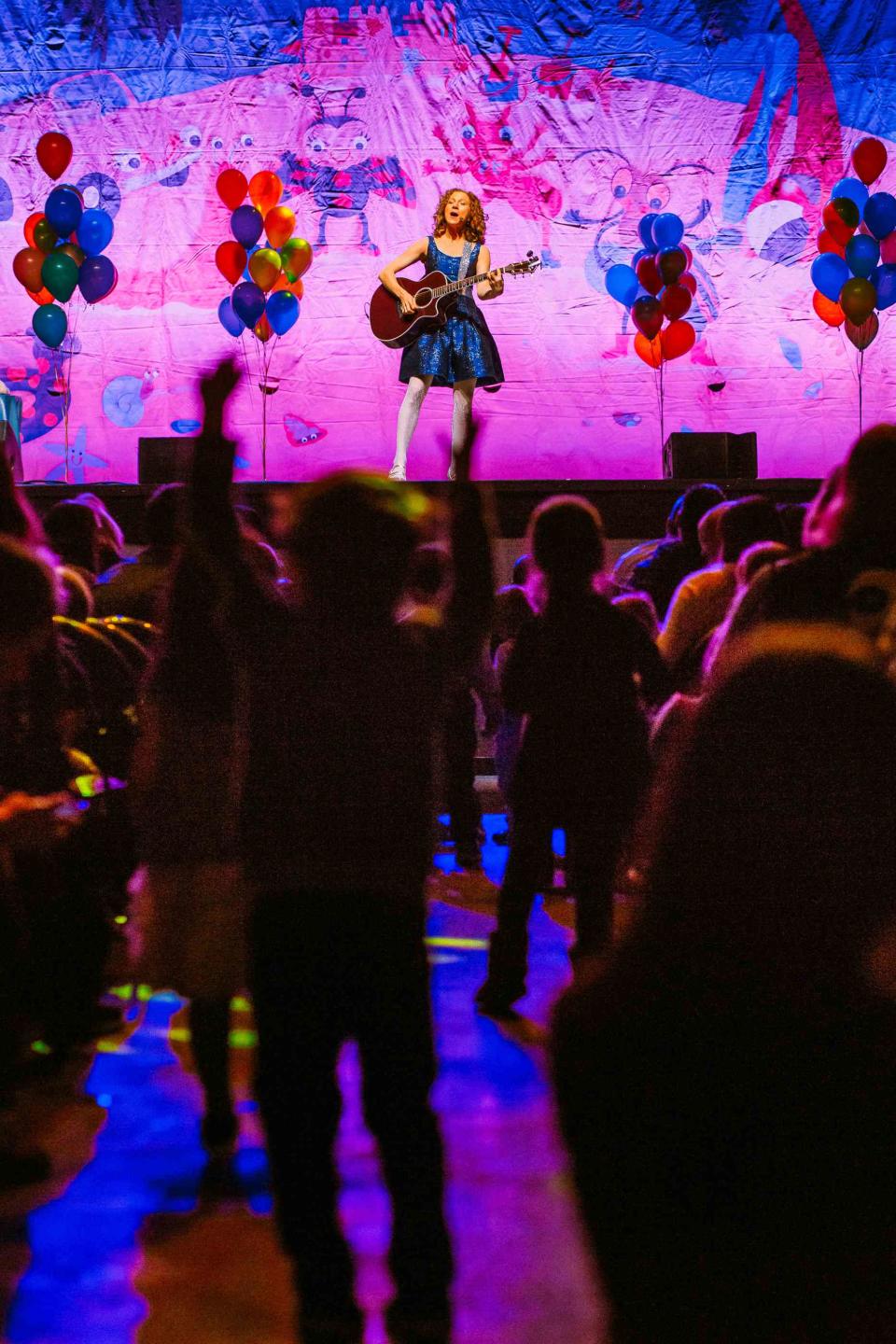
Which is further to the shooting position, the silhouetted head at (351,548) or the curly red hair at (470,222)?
the curly red hair at (470,222)

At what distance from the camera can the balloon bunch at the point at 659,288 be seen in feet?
27.8

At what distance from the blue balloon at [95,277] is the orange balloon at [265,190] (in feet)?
4.18

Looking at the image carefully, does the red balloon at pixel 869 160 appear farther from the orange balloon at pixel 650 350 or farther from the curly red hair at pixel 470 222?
the curly red hair at pixel 470 222

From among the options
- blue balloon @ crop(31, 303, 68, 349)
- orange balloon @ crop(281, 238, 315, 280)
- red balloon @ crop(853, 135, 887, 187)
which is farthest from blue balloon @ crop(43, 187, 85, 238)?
red balloon @ crop(853, 135, 887, 187)

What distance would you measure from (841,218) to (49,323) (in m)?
5.35

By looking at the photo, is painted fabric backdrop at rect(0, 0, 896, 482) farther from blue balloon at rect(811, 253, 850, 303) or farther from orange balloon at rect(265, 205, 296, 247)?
blue balloon at rect(811, 253, 850, 303)

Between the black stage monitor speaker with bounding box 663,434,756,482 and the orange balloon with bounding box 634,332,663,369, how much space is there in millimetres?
1488

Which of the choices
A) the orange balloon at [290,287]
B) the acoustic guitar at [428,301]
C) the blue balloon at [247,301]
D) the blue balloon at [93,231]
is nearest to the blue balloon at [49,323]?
the blue balloon at [93,231]

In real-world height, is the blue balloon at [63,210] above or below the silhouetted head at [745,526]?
above

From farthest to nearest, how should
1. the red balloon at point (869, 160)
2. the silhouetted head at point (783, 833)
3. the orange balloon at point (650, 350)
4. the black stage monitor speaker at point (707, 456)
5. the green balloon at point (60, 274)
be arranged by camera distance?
the orange balloon at point (650, 350) → the red balloon at point (869, 160) → the green balloon at point (60, 274) → the black stage monitor speaker at point (707, 456) → the silhouetted head at point (783, 833)

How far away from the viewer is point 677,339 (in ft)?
29.3

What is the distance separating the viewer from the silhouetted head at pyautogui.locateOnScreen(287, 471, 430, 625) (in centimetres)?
177

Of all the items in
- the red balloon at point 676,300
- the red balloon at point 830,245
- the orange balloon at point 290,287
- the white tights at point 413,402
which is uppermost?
the red balloon at point 830,245

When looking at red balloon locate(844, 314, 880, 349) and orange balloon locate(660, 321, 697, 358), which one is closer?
red balloon locate(844, 314, 880, 349)
